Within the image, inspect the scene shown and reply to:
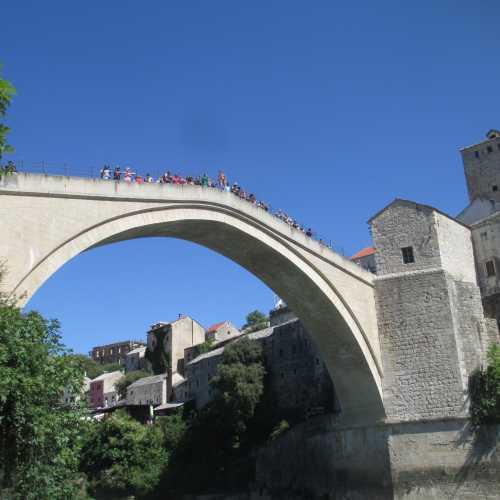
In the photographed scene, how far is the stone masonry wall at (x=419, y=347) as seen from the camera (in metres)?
21.9

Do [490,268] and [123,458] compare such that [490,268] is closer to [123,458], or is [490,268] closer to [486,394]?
[486,394]

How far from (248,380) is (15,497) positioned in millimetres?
22653

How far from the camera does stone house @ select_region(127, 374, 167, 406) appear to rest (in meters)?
46.5

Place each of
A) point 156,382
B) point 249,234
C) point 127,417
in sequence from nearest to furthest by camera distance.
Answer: point 249,234, point 127,417, point 156,382

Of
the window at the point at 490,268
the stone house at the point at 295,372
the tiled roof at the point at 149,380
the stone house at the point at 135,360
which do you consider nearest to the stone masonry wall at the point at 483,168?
the stone house at the point at 295,372

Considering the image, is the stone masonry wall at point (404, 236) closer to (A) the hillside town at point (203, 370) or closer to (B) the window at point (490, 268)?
(B) the window at point (490, 268)

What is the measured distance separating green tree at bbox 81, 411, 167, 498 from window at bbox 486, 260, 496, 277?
17797mm

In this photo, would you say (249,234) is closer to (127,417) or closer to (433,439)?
(433,439)

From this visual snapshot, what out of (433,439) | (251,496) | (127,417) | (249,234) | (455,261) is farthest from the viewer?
(127,417)

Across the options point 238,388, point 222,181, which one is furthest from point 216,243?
point 238,388

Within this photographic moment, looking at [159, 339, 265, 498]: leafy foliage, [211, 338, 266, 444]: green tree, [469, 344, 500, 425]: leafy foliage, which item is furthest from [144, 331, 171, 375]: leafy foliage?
[469, 344, 500, 425]: leafy foliage

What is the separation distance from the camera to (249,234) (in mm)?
19844

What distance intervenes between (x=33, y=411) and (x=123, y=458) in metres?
24.6

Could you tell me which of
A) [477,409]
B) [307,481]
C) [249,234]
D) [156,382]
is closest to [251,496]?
[307,481]
